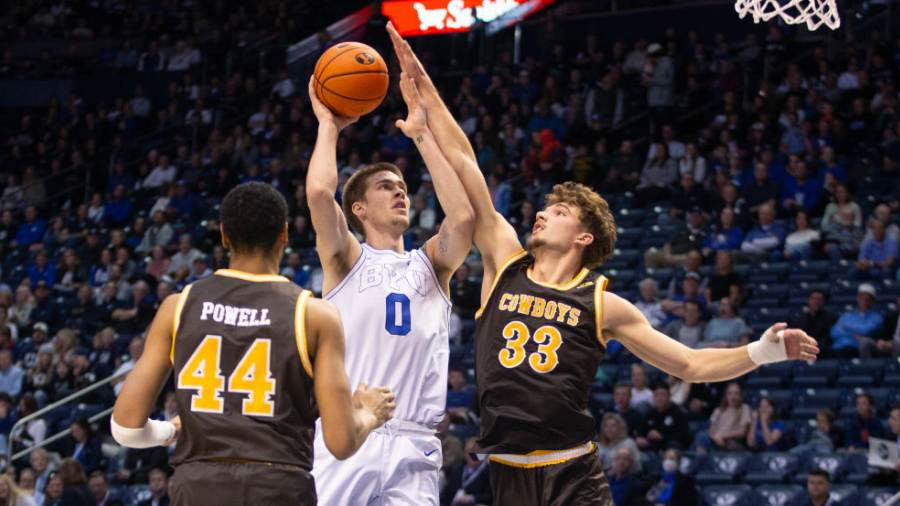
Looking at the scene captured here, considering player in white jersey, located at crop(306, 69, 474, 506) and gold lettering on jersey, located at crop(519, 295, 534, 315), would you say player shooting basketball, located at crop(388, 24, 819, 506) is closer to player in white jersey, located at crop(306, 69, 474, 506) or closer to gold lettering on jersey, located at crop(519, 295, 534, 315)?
gold lettering on jersey, located at crop(519, 295, 534, 315)

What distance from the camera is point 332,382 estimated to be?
4164 millimetres

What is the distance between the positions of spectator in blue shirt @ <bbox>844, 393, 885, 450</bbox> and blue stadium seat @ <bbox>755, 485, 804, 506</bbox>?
2.49 ft

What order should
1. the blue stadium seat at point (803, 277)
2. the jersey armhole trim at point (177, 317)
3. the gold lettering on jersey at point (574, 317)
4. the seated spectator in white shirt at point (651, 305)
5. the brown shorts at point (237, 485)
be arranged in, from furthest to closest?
the blue stadium seat at point (803, 277) → the seated spectator in white shirt at point (651, 305) → the gold lettering on jersey at point (574, 317) → the jersey armhole trim at point (177, 317) → the brown shorts at point (237, 485)

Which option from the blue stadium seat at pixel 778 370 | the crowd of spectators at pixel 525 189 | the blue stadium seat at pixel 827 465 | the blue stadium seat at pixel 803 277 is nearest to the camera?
the blue stadium seat at pixel 827 465

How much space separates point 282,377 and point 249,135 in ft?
54.9

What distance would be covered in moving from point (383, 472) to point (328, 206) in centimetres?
115

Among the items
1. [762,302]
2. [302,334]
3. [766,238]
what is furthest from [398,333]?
[766,238]

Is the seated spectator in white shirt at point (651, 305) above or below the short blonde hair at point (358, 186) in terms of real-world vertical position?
below

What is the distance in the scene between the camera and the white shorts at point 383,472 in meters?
5.32

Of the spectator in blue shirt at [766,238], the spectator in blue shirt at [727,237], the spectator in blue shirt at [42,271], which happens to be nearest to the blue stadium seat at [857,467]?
the spectator in blue shirt at [766,238]

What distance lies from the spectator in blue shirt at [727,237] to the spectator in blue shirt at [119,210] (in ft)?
31.6

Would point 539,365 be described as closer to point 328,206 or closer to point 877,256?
point 328,206

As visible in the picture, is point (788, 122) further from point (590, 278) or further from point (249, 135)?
point (590, 278)

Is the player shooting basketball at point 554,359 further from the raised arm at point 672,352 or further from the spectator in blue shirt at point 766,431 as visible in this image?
the spectator in blue shirt at point 766,431
